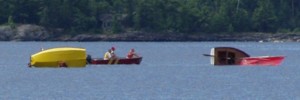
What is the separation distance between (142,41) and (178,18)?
18.6 ft

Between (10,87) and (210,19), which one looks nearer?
(10,87)

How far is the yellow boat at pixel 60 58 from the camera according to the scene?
87.1 m

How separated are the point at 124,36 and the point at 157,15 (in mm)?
5434

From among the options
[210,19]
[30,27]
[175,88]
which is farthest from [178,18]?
[175,88]

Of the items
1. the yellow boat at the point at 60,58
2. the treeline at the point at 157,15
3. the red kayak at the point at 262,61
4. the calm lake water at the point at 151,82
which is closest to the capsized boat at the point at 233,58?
the red kayak at the point at 262,61

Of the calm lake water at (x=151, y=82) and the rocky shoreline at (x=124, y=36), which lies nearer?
the calm lake water at (x=151, y=82)

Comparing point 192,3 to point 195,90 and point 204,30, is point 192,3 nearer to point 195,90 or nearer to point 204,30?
point 204,30

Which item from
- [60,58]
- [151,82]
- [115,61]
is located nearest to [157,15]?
[115,61]

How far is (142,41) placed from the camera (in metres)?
172

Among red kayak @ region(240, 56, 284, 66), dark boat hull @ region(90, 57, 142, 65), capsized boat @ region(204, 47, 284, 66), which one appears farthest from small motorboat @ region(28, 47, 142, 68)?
red kayak @ region(240, 56, 284, 66)

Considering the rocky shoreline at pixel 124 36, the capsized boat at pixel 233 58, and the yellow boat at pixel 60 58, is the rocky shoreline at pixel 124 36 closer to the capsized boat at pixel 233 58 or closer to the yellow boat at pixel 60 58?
the capsized boat at pixel 233 58

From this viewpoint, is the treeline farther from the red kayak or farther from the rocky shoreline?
the red kayak

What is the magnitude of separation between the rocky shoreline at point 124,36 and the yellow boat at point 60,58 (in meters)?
76.8

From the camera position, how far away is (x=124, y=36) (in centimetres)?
17150
